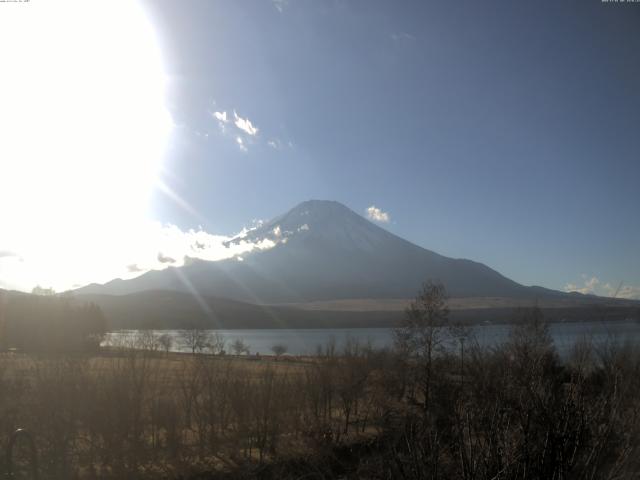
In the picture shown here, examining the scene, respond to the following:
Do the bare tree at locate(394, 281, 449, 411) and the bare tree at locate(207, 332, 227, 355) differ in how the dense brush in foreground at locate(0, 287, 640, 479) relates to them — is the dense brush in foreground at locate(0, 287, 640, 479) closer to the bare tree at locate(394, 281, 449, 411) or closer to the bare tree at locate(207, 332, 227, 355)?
the bare tree at locate(394, 281, 449, 411)

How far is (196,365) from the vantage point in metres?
21.3

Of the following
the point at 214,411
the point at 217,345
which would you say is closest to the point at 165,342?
the point at 217,345

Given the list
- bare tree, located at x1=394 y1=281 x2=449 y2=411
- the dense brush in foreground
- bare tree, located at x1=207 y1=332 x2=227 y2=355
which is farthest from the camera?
bare tree, located at x1=207 y1=332 x2=227 y2=355

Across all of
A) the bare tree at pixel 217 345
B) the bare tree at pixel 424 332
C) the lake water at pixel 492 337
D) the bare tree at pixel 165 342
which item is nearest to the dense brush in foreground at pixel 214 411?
the lake water at pixel 492 337

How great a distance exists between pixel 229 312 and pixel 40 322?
139 m

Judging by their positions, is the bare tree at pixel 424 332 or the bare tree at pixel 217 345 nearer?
the bare tree at pixel 424 332

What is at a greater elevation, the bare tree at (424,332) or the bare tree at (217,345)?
the bare tree at (424,332)

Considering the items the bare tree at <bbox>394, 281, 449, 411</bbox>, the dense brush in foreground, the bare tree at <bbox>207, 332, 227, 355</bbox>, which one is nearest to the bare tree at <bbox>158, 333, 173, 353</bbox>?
the bare tree at <bbox>207, 332, 227, 355</bbox>

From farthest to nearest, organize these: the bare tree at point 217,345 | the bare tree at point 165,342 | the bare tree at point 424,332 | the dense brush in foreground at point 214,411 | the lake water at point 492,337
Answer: the bare tree at point 217,345 → the bare tree at point 165,342 → the bare tree at point 424,332 → the lake water at point 492,337 → the dense brush in foreground at point 214,411

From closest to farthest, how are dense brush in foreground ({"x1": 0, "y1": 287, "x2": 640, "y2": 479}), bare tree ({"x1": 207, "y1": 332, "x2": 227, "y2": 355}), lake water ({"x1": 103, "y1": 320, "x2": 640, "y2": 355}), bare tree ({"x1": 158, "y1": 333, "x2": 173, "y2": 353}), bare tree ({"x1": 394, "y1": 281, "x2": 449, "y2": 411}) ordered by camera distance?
dense brush in foreground ({"x1": 0, "y1": 287, "x2": 640, "y2": 479}) → lake water ({"x1": 103, "y1": 320, "x2": 640, "y2": 355}) → bare tree ({"x1": 394, "y1": 281, "x2": 449, "y2": 411}) → bare tree ({"x1": 158, "y1": 333, "x2": 173, "y2": 353}) → bare tree ({"x1": 207, "y1": 332, "x2": 227, "y2": 355})

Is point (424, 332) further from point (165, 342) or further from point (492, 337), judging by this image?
point (165, 342)

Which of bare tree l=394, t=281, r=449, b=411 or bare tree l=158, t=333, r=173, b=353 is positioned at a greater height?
bare tree l=394, t=281, r=449, b=411

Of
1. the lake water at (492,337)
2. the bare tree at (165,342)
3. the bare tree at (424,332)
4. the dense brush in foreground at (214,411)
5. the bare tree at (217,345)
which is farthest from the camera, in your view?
the bare tree at (217,345)

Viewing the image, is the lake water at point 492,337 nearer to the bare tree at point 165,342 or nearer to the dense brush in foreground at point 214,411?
the dense brush in foreground at point 214,411
